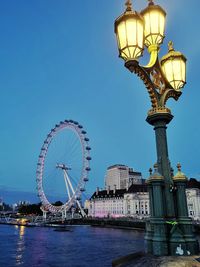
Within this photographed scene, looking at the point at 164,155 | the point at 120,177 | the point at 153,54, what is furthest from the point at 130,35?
the point at 120,177

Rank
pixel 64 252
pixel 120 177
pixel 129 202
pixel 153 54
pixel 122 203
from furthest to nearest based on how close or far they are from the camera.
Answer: pixel 120 177 < pixel 122 203 < pixel 129 202 < pixel 64 252 < pixel 153 54

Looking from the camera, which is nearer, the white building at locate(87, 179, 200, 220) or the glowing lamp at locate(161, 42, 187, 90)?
the glowing lamp at locate(161, 42, 187, 90)

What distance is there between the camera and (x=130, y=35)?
15.0ft

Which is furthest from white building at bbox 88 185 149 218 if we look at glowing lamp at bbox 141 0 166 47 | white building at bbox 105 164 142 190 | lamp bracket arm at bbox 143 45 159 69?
glowing lamp at bbox 141 0 166 47

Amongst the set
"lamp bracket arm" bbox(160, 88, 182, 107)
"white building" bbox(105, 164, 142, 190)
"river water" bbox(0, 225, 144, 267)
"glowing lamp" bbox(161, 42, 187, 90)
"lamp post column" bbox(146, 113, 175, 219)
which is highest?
"white building" bbox(105, 164, 142, 190)

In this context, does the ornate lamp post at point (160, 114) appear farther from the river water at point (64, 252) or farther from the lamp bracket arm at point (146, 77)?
the river water at point (64, 252)

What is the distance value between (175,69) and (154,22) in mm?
1008

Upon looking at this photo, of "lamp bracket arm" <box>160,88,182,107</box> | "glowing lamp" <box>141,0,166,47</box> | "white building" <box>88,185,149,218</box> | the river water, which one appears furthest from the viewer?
"white building" <box>88,185,149,218</box>

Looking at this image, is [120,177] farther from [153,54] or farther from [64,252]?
[153,54]

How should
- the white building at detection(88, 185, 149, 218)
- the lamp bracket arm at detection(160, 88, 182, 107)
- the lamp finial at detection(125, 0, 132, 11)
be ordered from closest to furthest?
the lamp finial at detection(125, 0, 132, 11), the lamp bracket arm at detection(160, 88, 182, 107), the white building at detection(88, 185, 149, 218)

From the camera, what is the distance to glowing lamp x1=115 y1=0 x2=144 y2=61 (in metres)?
4.57

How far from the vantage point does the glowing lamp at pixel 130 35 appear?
15.0 feet

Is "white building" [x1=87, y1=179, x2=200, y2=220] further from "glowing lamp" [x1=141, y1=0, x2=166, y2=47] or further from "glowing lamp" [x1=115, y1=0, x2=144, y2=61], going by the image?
"glowing lamp" [x1=115, y1=0, x2=144, y2=61]

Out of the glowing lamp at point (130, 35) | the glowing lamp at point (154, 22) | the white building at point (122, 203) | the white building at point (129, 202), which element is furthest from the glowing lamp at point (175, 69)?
the white building at point (122, 203)
